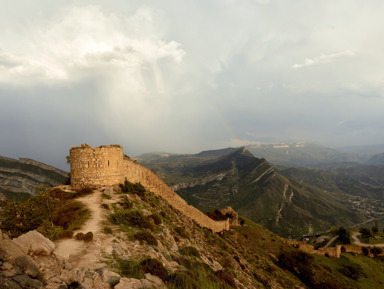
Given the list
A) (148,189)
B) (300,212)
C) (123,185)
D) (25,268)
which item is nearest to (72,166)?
(123,185)

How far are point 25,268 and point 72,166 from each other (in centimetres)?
1949

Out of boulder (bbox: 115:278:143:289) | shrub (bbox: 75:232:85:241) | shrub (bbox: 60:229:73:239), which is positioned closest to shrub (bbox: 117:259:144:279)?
boulder (bbox: 115:278:143:289)

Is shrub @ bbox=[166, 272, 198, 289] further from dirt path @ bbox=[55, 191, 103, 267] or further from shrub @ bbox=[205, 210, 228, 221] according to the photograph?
shrub @ bbox=[205, 210, 228, 221]

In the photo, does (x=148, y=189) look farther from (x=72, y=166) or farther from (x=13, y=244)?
(x=13, y=244)

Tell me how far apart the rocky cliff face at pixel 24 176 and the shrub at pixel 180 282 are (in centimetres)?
11265

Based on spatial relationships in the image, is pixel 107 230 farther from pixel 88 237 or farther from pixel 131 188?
pixel 131 188

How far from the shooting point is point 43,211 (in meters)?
15.4

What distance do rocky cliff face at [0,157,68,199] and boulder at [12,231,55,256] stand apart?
110 m

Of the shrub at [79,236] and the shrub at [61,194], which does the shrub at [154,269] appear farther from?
the shrub at [61,194]

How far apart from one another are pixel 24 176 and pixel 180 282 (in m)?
149

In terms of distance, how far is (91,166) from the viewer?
24531mm

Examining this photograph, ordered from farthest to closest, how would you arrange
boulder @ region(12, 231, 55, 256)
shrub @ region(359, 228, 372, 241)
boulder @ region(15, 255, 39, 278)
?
shrub @ region(359, 228, 372, 241) → boulder @ region(12, 231, 55, 256) → boulder @ region(15, 255, 39, 278)

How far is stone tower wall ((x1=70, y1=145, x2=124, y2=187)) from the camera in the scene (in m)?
24.3

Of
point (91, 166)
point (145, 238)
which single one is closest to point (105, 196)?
point (91, 166)
